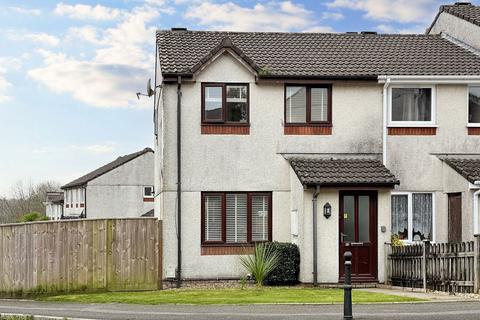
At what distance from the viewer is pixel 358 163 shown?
2511 cm

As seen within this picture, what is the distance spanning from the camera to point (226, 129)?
82.6ft

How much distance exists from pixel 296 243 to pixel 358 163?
10.4 ft

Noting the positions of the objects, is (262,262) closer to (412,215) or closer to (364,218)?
(364,218)

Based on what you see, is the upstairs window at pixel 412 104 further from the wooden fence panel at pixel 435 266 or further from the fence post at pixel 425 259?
the fence post at pixel 425 259

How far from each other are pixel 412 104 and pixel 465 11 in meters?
6.00

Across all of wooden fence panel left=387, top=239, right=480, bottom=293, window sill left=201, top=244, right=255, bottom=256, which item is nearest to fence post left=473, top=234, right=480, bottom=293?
wooden fence panel left=387, top=239, right=480, bottom=293

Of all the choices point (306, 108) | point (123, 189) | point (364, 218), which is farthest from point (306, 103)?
point (123, 189)

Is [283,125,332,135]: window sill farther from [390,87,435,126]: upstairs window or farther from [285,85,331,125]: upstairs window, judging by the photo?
[390,87,435,126]: upstairs window

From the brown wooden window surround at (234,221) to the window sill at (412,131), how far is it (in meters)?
4.40

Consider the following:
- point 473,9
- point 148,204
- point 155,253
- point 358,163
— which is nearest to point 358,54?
point 358,163

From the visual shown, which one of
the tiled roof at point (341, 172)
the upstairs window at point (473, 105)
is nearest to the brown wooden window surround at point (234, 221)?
the tiled roof at point (341, 172)

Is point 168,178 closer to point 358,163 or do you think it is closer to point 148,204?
point 358,163

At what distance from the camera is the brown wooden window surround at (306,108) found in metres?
25.5

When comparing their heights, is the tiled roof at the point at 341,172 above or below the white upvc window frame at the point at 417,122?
below
